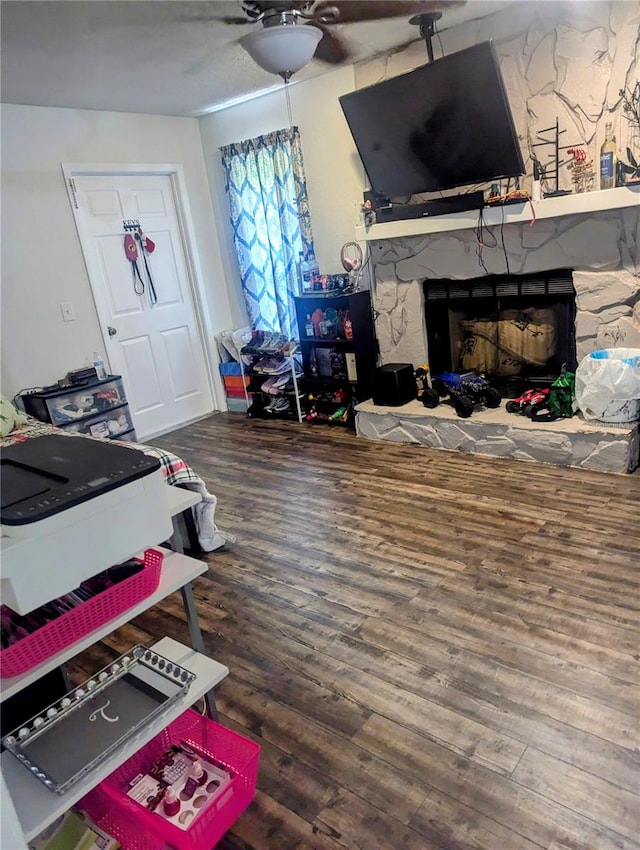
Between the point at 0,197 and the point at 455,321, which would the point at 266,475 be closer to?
the point at 455,321

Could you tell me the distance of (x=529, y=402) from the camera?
3.43m

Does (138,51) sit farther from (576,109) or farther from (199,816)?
(199,816)

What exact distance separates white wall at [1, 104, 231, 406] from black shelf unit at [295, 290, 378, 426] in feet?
5.40

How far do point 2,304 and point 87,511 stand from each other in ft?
11.3

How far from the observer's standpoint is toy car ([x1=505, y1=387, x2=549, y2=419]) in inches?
134

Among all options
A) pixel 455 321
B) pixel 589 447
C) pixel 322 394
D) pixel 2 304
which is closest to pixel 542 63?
pixel 455 321

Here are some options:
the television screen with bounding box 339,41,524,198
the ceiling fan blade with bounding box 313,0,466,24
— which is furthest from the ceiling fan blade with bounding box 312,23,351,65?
the television screen with bounding box 339,41,524,198

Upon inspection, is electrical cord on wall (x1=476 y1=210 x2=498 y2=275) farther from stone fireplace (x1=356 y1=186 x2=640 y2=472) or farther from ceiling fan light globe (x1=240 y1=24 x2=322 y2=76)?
ceiling fan light globe (x1=240 y1=24 x2=322 y2=76)

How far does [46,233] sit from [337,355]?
2.25 metres

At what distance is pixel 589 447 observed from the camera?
124 inches

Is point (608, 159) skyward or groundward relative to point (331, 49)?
groundward

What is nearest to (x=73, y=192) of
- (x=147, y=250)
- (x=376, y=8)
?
(x=147, y=250)

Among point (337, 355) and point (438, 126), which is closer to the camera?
point (438, 126)

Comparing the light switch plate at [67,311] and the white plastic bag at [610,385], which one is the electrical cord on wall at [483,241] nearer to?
the white plastic bag at [610,385]
